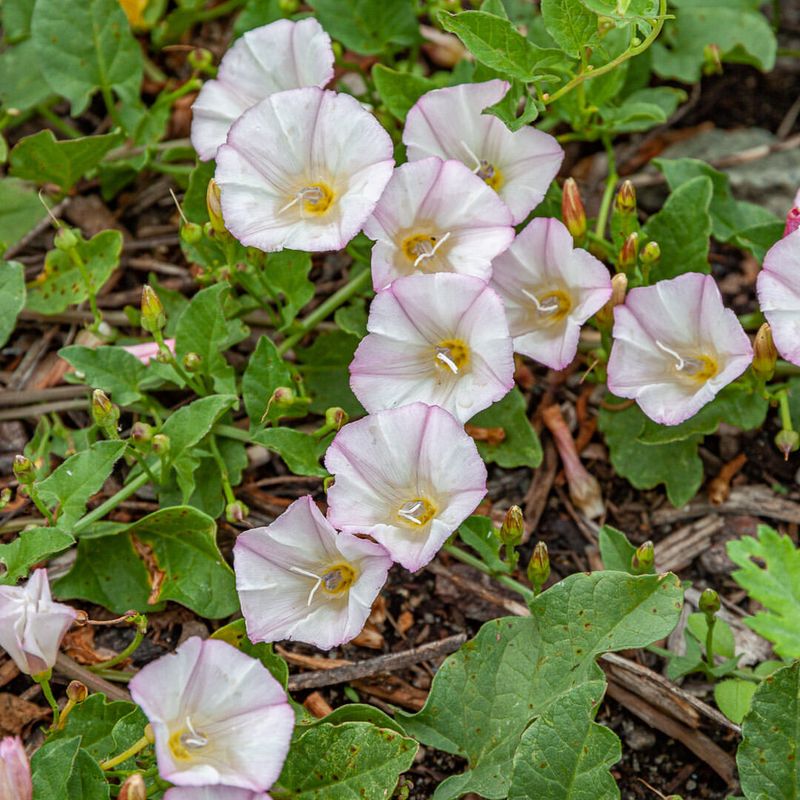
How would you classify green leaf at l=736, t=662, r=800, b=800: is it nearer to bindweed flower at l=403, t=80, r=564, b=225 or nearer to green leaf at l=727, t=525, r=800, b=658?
green leaf at l=727, t=525, r=800, b=658

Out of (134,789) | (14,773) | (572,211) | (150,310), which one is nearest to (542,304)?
(572,211)

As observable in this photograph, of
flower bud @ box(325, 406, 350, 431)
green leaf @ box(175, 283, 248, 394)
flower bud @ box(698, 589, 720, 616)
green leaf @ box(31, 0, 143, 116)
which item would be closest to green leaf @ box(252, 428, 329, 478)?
flower bud @ box(325, 406, 350, 431)

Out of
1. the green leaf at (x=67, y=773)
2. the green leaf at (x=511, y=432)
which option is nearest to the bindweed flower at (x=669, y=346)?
the green leaf at (x=511, y=432)

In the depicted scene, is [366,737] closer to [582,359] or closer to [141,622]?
[141,622]

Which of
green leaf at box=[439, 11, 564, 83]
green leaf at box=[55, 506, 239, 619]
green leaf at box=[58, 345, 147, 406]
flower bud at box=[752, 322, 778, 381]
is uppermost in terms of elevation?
green leaf at box=[439, 11, 564, 83]

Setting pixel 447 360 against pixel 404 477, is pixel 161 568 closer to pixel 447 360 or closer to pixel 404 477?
pixel 404 477

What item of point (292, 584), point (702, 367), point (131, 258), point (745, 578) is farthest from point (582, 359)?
point (131, 258)
